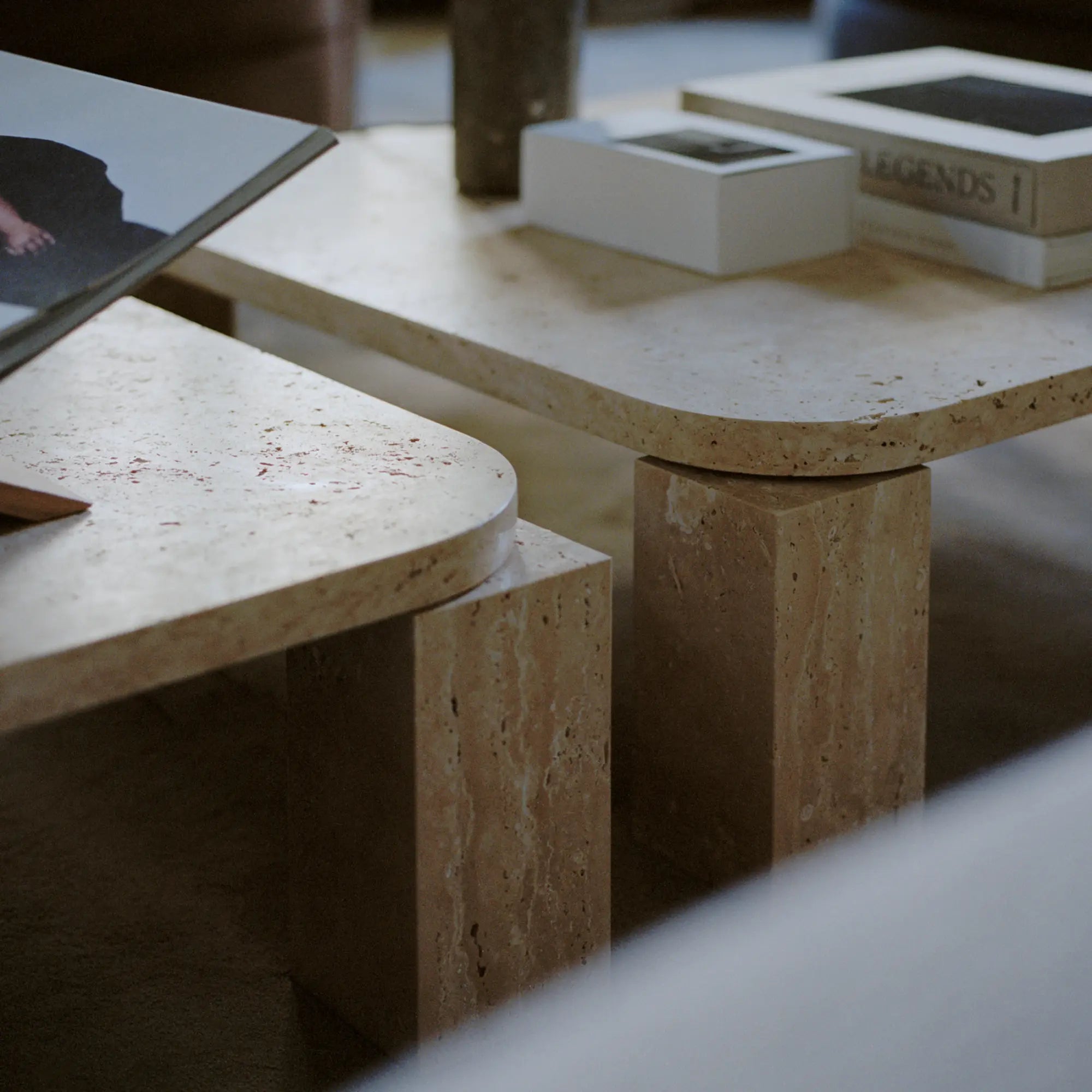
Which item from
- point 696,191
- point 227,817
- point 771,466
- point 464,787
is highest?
point 696,191

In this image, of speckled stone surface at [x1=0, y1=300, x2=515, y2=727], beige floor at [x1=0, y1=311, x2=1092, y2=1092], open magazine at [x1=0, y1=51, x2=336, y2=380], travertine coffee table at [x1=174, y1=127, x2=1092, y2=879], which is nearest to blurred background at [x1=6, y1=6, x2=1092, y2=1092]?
beige floor at [x1=0, y1=311, x2=1092, y2=1092]

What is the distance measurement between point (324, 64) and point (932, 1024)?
202cm

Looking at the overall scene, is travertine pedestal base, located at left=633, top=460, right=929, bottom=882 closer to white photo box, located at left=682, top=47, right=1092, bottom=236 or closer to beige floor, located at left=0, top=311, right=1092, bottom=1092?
beige floor, located at left=0, top=311, right=1092, bottom=1092

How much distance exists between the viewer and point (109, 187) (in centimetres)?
67

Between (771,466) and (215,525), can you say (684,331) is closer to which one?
(771,466)

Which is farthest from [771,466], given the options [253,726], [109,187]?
[253,726]

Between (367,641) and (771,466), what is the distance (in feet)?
0.81

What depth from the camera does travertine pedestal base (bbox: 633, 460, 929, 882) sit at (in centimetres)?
83

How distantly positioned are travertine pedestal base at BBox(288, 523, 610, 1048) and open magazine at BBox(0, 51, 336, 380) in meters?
0.19

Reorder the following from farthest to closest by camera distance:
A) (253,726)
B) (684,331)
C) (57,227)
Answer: (253,726) → (684,331) → (57,227)

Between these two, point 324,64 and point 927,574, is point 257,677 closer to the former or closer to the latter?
point 927,574

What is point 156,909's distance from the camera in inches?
35.9

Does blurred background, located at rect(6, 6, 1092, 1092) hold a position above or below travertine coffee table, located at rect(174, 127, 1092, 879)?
below

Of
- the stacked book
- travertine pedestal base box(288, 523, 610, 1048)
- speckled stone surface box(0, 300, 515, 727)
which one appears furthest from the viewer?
the stacked book
